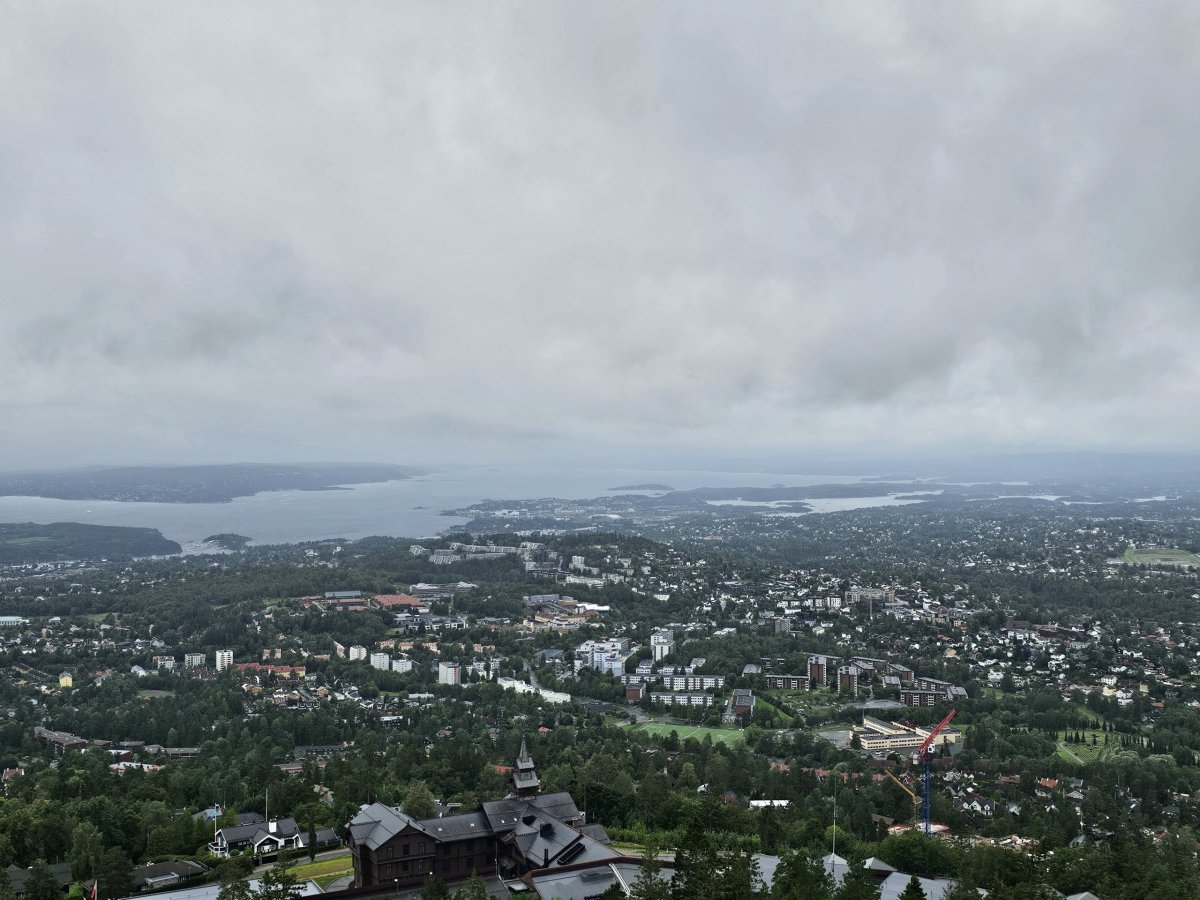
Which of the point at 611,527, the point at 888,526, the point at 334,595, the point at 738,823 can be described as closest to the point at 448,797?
the point at 738,823

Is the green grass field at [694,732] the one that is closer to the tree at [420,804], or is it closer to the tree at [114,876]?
the tree at [420,804]

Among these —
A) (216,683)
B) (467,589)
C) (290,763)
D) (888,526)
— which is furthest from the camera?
(888,526)

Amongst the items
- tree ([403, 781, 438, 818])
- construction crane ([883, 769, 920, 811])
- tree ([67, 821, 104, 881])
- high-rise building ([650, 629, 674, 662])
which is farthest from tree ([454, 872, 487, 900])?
high-rise building ([650, 629, 674, 662])

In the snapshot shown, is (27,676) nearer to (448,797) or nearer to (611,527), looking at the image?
(448,797)

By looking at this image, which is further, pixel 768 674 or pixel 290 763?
pixel 768 674

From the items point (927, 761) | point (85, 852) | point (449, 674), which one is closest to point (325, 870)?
point (85, 852)

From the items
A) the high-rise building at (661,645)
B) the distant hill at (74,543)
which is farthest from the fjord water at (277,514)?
the high-rise building at (661,645)
